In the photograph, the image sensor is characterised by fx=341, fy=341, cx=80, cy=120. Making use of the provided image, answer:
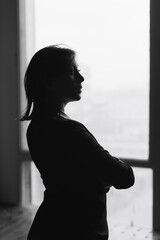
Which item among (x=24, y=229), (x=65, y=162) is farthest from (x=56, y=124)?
(x=24, y=229)

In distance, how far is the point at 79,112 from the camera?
3.53 metres

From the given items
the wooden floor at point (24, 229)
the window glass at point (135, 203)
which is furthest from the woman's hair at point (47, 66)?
the window glass at point (135, 203)

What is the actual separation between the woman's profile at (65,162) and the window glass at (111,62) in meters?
2.25

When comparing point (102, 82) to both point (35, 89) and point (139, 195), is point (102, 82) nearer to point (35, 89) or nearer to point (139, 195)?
point (139, 195)

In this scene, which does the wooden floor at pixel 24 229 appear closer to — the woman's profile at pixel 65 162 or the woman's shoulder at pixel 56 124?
the woman's profile at pixel 65 162

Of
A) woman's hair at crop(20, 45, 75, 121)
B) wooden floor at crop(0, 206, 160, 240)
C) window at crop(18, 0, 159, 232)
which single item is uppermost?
woman's hair at crop(20, 45, 75, 121)

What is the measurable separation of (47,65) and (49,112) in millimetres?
144

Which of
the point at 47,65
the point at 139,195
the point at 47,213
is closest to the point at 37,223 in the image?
the point at 47,213

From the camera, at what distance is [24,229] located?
3146mm

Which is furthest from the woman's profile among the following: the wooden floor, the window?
the window

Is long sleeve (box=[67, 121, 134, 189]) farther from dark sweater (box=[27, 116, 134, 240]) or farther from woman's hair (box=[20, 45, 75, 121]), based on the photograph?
woman's hair (box=[20, 45, 75, 121])

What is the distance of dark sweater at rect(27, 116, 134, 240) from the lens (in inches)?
37.7

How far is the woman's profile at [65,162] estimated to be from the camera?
96 cm

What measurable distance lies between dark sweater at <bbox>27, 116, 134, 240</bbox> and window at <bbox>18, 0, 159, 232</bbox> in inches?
89.6
